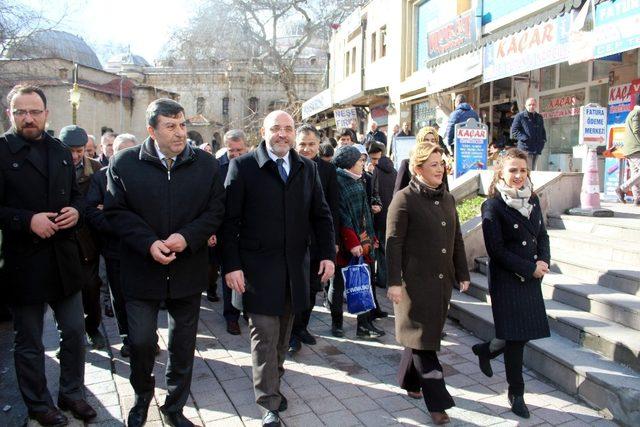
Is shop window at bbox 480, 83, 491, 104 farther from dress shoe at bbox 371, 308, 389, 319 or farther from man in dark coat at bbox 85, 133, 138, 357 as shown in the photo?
man in dark coat at bbox 85, 133, 138, 357

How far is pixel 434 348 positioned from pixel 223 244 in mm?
1617

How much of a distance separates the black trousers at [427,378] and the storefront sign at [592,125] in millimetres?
4918

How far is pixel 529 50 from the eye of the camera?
401 inches

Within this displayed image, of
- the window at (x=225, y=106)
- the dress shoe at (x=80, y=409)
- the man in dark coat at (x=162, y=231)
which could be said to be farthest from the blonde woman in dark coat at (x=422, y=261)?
the window at (x=225, y=106)

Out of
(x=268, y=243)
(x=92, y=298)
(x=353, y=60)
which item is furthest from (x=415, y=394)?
(x=353, y=60)

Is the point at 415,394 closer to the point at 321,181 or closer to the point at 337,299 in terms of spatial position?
the point at 337,299

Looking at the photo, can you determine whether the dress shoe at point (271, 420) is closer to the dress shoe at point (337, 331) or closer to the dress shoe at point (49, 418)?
the dress shoe at point (49, 418)

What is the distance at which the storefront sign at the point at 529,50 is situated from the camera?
930 centimetres

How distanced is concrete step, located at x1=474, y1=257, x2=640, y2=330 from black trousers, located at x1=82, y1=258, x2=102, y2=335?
14.5 ft

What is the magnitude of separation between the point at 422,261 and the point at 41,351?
267cm

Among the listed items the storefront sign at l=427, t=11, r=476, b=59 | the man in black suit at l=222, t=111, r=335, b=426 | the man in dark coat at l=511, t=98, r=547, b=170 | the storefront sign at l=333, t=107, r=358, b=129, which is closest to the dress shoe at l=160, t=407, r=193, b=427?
the man in black suit at l=222, t=111, r=335, b=426

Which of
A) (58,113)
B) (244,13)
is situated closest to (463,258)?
(244,13)

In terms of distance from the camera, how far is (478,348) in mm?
4105

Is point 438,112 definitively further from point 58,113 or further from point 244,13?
point 58,113
